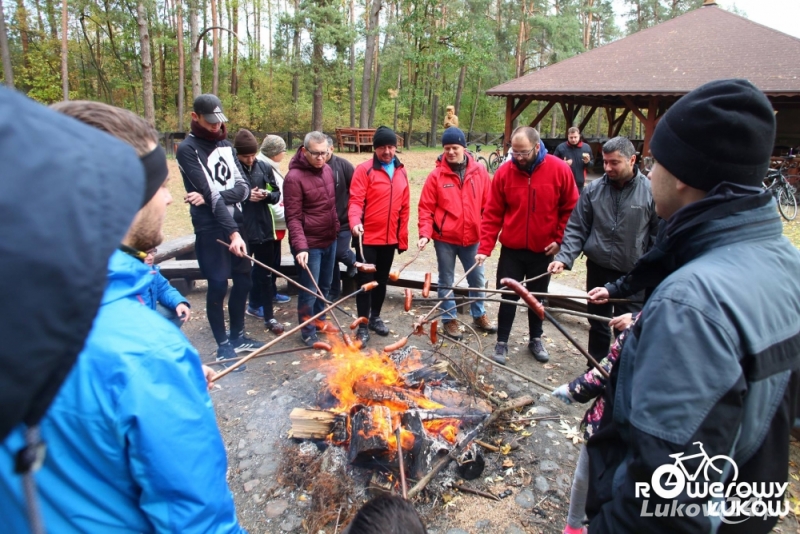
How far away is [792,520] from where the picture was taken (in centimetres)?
303

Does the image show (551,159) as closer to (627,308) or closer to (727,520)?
(627,308)

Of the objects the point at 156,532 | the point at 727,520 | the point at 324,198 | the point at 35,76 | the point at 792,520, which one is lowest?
the point at 792,520

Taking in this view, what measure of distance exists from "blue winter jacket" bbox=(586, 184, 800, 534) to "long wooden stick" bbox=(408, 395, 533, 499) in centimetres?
165

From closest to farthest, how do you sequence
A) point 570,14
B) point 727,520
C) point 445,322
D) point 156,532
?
1. point 156,532
2. point 727,520
3. point 445,322
4. point 570,14

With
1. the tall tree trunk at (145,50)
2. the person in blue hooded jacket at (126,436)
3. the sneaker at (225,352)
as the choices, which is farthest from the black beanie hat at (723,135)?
the tall tree trunk at (145,50)

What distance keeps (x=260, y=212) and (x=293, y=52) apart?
34.6m

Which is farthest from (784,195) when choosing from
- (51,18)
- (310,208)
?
(51,18)

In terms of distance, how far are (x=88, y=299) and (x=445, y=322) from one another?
5222mm

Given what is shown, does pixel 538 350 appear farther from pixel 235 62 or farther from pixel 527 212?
pixel 235 62

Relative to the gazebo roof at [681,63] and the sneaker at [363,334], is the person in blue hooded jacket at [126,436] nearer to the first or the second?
the sneaker at [363,334]

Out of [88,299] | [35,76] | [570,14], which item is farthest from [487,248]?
[570,14]

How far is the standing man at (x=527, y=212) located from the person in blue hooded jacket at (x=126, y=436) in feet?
13.1

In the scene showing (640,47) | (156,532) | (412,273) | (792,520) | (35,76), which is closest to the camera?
(156,532)

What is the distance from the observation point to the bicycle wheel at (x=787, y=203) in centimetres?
1252
